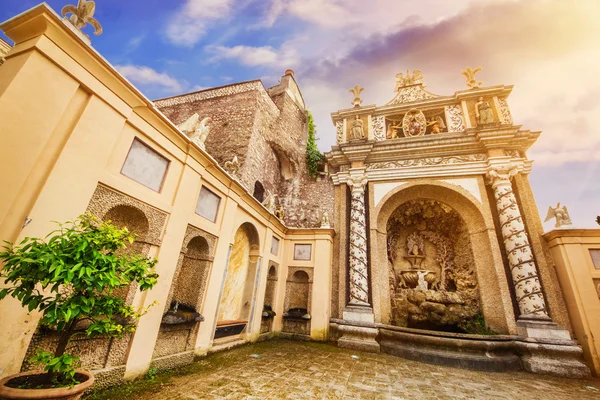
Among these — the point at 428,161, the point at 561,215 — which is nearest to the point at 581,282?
the point at 561,215

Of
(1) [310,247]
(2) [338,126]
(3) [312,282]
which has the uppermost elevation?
(2) [338,126]

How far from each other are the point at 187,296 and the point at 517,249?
9873 mm

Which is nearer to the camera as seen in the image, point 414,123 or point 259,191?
point 414,123

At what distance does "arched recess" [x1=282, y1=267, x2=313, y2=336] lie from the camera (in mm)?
8773

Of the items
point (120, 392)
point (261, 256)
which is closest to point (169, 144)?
point (120, 392)

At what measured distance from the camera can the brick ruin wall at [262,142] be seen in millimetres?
11852

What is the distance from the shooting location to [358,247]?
9.43 meters

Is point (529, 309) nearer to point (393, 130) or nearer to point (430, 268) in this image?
point (430, 268)

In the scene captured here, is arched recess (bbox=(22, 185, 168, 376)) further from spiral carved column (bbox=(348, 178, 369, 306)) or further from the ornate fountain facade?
spiral carved column (bbox=(348, 178, 369, 306))

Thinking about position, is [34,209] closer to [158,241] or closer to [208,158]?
[158,241]

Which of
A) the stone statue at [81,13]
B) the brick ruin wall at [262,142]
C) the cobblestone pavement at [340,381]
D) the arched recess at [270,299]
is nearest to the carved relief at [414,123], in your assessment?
the brick ruin wall at [262,142]

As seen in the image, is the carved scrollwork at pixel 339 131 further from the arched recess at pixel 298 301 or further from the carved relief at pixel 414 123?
the arched recess at pixel 298 301

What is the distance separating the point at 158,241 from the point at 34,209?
5.67 feet

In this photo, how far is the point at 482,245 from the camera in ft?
29.7
